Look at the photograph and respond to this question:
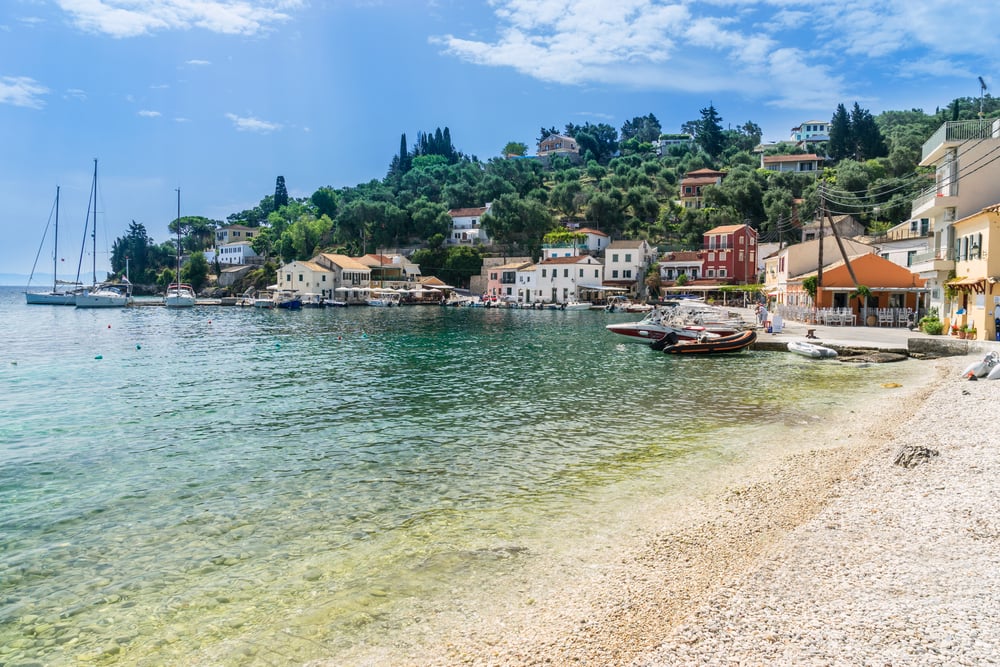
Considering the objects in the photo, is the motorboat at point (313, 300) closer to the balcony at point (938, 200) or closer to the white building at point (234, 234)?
the white building at point (234, 234)

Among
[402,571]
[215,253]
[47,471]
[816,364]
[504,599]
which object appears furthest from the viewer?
[215,253]

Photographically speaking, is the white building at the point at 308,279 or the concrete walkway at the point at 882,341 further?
the white building at the point at 308,279

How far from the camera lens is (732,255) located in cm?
8338

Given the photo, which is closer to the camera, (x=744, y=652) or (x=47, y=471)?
(x=744, y=652)

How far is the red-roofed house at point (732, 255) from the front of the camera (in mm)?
83125

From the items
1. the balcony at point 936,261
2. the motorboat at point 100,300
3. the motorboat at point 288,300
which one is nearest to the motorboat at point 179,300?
the motorboat at point 100,300

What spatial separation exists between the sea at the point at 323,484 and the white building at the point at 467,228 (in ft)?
309

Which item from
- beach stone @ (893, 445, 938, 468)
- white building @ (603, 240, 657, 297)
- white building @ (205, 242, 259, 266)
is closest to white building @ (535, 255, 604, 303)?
white building @ (603, 240, 657, 297)

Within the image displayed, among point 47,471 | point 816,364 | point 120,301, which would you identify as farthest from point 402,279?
point 47,471

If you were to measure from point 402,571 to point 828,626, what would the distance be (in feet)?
17.0

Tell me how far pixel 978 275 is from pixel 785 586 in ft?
97.3

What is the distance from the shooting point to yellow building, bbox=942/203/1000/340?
26.5 metres

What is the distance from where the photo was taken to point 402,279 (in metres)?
109

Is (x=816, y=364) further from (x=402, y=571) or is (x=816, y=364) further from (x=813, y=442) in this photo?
(x=402, y=571)
